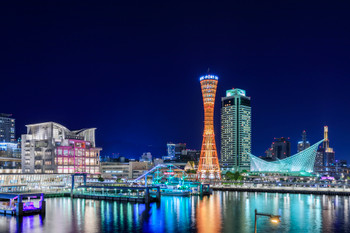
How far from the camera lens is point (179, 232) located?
3231 cm

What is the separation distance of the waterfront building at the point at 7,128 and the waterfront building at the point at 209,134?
10042cm

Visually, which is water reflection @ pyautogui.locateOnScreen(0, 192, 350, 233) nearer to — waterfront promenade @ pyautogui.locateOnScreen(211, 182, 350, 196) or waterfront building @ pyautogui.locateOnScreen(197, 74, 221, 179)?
waterfront promenade @ pyautogui.locateOnScreen(211, 182, 350, 196)

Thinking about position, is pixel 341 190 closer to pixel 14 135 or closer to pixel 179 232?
pixel 179 232

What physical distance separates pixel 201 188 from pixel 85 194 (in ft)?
65.9

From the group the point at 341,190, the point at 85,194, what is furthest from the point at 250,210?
the point at 341,190

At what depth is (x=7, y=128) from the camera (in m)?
160

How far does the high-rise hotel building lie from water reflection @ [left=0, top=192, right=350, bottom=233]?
458 feet

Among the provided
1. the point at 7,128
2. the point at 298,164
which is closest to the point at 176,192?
the point at 298,164

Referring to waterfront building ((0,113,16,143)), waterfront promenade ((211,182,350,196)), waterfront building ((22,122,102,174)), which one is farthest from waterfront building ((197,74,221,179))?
waterfront building ((0,113,16,143))

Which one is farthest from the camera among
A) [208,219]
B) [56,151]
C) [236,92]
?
[236,92]

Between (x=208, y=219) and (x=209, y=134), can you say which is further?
(x=209, y=134)

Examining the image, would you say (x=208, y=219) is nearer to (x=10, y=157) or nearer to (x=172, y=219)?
(x=172, y=219)

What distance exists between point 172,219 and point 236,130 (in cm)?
15464

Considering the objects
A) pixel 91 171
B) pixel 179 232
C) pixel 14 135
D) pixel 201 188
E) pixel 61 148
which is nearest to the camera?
pixel 179 232
